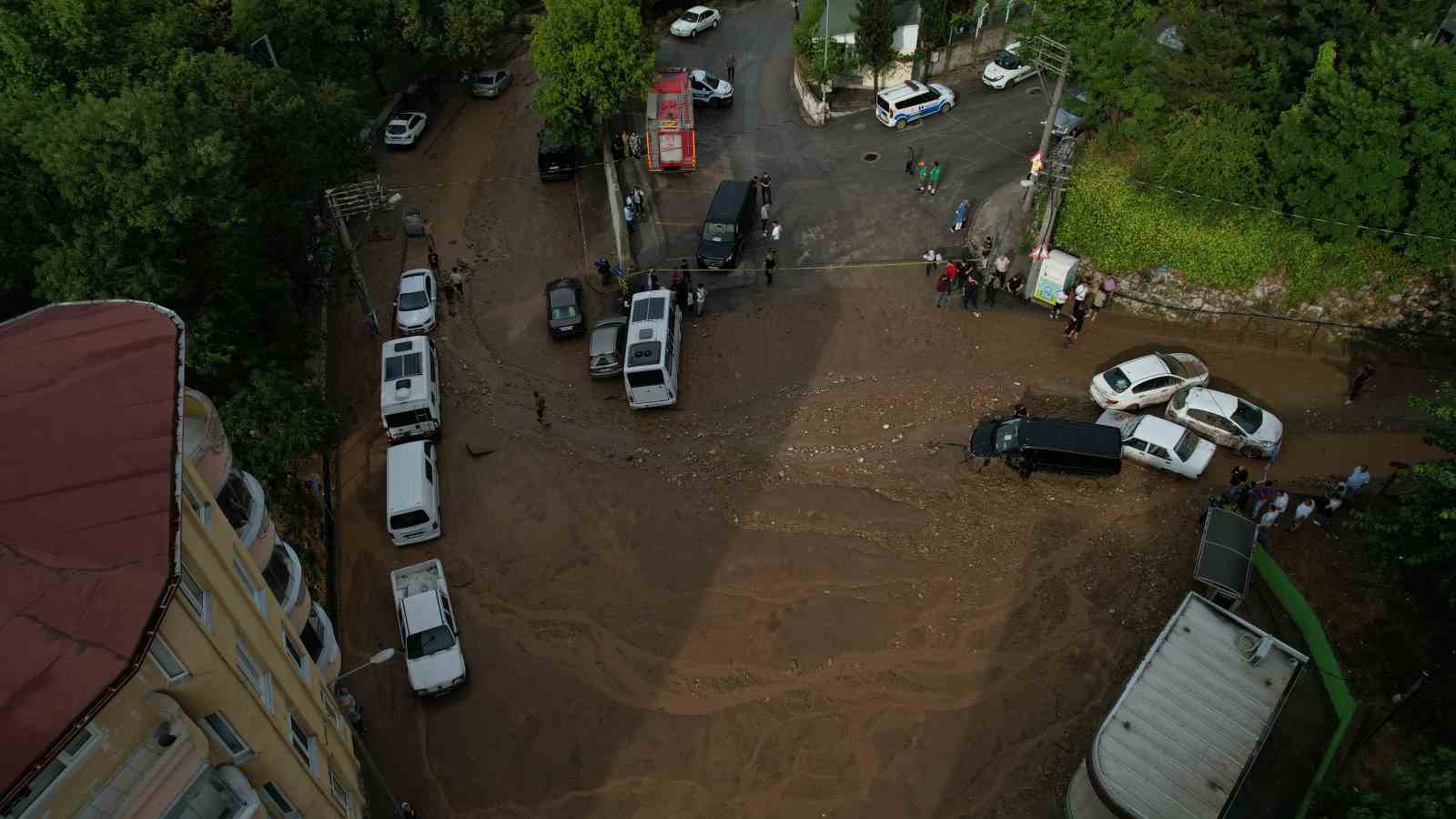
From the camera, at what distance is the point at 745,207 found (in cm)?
3588

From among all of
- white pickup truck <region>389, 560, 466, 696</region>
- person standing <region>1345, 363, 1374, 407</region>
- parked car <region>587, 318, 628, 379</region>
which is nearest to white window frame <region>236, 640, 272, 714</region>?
white pickup truck <region>389, 560, 466, 696</region>

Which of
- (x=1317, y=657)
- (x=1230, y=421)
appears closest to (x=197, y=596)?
(x=1317, y=657)

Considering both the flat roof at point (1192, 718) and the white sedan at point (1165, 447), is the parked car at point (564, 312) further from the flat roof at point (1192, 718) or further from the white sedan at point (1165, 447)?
the flat roof at point (1192, 718)

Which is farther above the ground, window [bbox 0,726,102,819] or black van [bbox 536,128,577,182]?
window [bbox 0,726,102,819]

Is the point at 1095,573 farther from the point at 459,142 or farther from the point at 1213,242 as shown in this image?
the point at 459,142

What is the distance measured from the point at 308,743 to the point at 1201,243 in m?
29.6

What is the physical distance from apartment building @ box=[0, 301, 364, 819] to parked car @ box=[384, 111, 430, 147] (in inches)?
1190

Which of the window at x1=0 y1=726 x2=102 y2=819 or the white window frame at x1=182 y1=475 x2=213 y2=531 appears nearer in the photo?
the window at x1=0 y1=726 x2=102 y2=819

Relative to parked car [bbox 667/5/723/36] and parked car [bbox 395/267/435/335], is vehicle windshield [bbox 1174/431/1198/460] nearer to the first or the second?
parked car [bbox 395/267/435/335]

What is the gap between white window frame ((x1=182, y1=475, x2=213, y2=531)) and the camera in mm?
13859

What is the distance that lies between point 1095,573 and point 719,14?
42.0 metres

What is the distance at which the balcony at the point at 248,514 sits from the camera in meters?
16.7

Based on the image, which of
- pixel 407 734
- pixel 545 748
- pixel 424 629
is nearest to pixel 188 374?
pixel 424 629

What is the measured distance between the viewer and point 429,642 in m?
22.7
